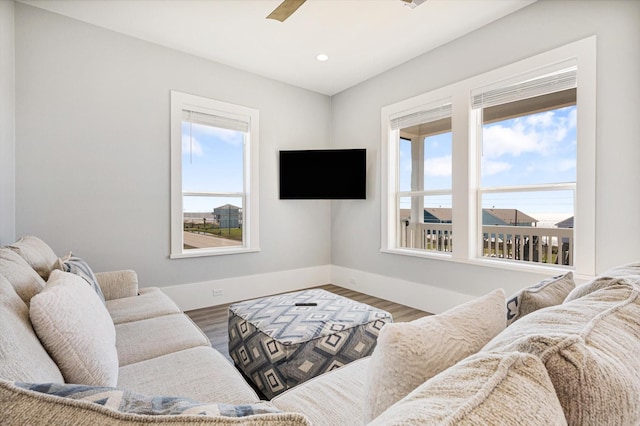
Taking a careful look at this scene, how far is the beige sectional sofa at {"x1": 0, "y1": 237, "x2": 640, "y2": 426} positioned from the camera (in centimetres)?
43

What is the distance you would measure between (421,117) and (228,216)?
2592 mm

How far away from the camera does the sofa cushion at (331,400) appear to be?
97 cm

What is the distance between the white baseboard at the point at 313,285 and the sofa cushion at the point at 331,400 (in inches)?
93.7

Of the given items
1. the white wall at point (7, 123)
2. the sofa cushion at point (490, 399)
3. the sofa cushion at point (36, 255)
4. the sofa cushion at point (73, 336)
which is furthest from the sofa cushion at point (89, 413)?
the white wall at point (7, 123)

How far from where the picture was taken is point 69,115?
2.88 m

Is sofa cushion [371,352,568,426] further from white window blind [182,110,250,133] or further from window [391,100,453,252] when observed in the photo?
white window blind [182,110,250,133]

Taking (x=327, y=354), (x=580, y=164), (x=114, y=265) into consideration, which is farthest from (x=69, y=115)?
(x=580, y=164)

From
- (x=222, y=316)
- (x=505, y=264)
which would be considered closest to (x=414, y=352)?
(x=505, y=264)

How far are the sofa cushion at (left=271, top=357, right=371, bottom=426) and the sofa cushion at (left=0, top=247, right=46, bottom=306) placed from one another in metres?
1.03

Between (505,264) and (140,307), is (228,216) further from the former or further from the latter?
(505,264)

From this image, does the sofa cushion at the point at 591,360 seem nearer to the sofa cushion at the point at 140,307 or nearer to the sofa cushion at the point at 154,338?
the sofa cushion at the point at 154,338

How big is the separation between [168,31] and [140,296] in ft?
8.12

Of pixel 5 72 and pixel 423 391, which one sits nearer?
pixel 423 391

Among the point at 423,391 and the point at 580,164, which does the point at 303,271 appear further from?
the point at 423,391
